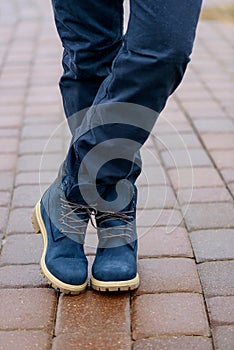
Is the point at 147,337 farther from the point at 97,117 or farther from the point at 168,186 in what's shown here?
the point at 168,186

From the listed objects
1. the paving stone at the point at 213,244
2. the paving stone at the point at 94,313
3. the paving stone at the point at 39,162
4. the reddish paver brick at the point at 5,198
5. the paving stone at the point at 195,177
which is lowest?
the paving stone at the point at 39,162

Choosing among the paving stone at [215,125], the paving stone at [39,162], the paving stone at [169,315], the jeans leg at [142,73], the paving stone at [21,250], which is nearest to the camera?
the jeans leg at [142,73]

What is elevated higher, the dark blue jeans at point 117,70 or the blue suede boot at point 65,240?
the dark blue jeans at point 117,70

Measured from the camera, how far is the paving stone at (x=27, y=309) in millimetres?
1772

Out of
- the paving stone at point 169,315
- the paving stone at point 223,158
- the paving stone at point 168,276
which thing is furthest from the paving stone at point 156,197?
the paving stone at point 169,315

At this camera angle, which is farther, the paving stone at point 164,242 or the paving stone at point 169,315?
the paving stone at point 164,242

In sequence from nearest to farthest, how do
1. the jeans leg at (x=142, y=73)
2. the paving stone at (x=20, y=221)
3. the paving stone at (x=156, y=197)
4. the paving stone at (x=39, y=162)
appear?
the jeans leg at (x=142, y=73) < the paving stone at (x=20, y=221) < the paving stone at (x=156, y=197) < the paving stone at (x=39, y=162)

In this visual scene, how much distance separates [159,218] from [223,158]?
63 centimetres

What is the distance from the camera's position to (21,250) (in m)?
2.16

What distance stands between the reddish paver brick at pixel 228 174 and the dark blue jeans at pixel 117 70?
86cm

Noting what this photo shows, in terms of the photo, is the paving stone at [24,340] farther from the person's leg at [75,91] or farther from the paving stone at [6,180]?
the paving stone at [6,180]

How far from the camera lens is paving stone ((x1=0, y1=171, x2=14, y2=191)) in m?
2.65

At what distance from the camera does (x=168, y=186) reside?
2652 millimetres

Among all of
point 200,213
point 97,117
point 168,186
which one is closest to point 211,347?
point 97,117
